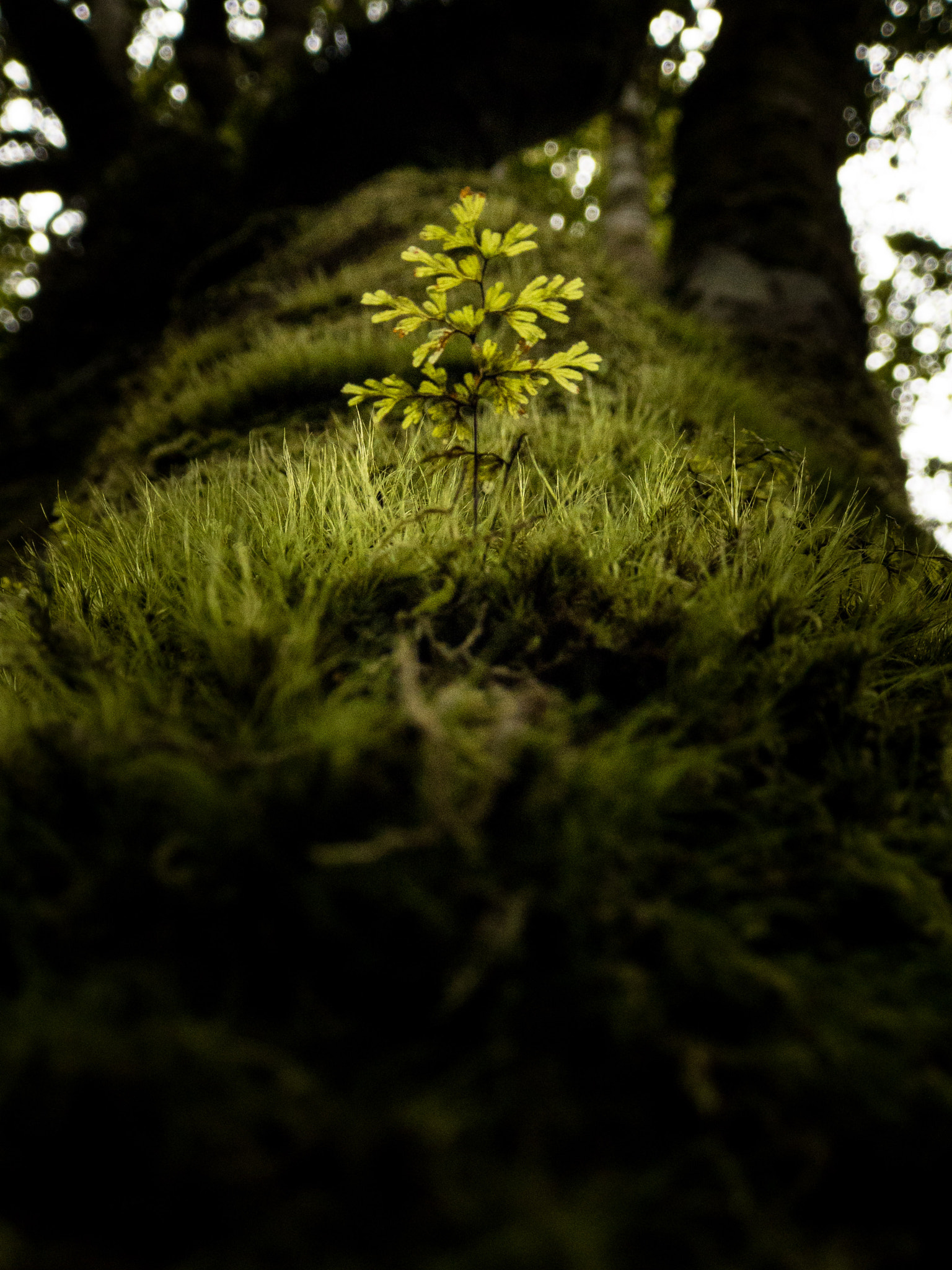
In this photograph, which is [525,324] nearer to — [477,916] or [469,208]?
[469,208]

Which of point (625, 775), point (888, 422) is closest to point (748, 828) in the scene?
point (625, 775)

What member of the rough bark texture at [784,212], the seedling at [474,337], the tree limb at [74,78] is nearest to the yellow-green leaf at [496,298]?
the seedling at [474,337]

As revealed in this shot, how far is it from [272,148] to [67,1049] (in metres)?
4.56

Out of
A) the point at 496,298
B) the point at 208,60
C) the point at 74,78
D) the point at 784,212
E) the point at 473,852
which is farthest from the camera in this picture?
the point at 208,60

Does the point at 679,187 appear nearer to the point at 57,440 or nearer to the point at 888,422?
the point at 888,422

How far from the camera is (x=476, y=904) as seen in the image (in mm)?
706

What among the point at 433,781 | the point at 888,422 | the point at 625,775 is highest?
the point at 888,422

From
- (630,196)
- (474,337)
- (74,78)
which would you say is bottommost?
(474,337)

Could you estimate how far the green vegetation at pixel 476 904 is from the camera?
555 millimetres

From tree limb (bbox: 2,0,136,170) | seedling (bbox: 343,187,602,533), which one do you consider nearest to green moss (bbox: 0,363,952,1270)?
seedling (bbox: 343,187,602,533)

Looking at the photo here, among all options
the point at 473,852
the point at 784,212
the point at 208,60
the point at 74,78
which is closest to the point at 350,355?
the point at 473,852

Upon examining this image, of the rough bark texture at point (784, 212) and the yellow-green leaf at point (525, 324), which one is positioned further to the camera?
the rough bark texture at point (784, 212)

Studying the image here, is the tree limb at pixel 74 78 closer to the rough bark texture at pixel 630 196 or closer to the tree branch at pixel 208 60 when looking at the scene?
the tree branch at pixel 208 60

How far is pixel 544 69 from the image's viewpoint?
382cm
